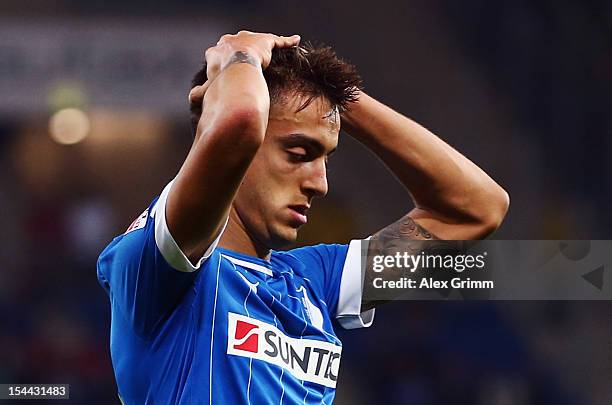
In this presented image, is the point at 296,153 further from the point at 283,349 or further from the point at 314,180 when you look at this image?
the point at 283,349

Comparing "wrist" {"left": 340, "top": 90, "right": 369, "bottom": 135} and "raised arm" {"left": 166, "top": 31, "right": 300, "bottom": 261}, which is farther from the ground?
"wrist" {"left": 340, "top": 90, "right": 369, "bottom": 135}

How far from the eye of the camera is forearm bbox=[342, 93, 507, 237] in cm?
225

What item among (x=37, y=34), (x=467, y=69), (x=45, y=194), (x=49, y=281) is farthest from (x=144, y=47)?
(x=467, y=69)

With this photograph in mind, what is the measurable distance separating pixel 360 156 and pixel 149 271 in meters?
5.39

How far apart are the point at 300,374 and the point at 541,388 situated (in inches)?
180

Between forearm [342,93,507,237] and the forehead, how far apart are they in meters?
0.27

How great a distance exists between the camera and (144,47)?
21.3 feet

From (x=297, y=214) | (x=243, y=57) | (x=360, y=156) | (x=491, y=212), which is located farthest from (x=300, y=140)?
(x=360, y=156)

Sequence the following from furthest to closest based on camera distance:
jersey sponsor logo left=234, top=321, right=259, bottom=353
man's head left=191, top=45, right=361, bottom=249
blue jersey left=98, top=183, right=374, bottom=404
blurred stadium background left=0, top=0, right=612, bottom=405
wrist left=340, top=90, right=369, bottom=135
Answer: blurred stadium background left=0, top=0, right=612, bottom=405 < wrist left=340, top=90, right=369, bottom=135 < man's head left=191, top=45, right=361, bottom=249 < jersey sponsor logo left=234, top=321, right=259, bottom=353 < blue jersey left=98, top=183, right=374, bottom=404

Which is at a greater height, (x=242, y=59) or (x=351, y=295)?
(x=242, y=59)

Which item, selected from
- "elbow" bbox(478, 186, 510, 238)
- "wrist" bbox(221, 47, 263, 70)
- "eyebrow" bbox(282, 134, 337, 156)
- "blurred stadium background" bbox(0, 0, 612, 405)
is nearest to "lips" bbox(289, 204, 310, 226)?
"eyebrow" bbox(282, 134, 337, 156)

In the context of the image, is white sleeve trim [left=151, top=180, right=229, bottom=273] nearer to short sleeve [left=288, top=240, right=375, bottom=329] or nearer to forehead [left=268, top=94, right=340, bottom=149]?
forehead [left=268, top=94, right=340, bottom=149]

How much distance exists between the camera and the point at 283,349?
1905 mm

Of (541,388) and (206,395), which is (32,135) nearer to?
(541,388)
